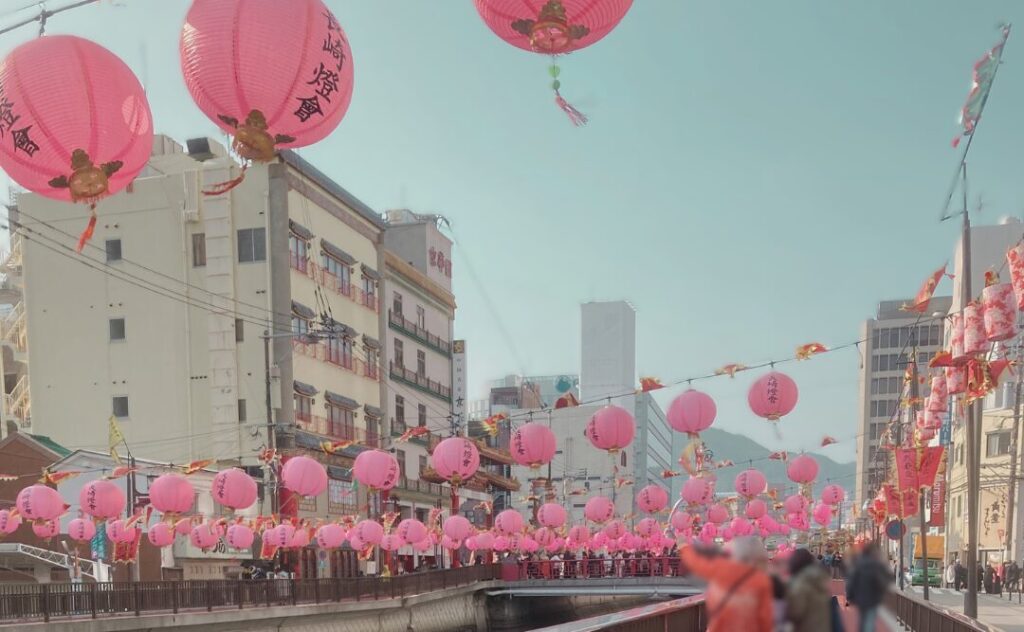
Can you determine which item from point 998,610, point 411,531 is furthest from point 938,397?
point 411,531

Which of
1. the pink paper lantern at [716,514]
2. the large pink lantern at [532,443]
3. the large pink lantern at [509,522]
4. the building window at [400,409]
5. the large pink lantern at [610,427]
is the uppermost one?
the large pink lantern at [610,427]

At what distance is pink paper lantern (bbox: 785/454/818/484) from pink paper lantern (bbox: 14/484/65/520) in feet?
71.7

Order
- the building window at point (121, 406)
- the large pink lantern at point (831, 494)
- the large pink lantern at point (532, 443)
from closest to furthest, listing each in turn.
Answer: the large pink lantern at point (532, 443), the building window at point (121, 406), the large pink lantern at point (831, 494)

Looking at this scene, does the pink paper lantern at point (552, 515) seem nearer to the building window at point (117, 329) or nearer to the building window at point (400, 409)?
the building window at point (400, 409)

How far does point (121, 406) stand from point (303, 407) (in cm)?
755

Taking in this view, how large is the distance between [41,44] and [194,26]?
143 cm

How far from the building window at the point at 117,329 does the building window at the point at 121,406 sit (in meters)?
2.53

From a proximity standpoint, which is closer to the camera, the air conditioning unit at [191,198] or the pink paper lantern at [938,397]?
the pink paper lantern at [938,397]

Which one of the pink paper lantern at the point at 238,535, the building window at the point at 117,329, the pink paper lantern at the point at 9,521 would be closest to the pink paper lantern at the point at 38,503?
the pink paper lantern at the point at 9,521

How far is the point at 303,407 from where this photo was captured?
140ft

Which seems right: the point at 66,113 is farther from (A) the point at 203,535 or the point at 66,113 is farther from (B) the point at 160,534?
(A) the point at 203,535

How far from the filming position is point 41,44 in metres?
8.55

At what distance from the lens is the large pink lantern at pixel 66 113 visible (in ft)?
27.7

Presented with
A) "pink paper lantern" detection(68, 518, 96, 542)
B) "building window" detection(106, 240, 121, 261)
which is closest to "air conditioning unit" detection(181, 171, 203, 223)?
"building window" detection(106, 240, 121, 261)
